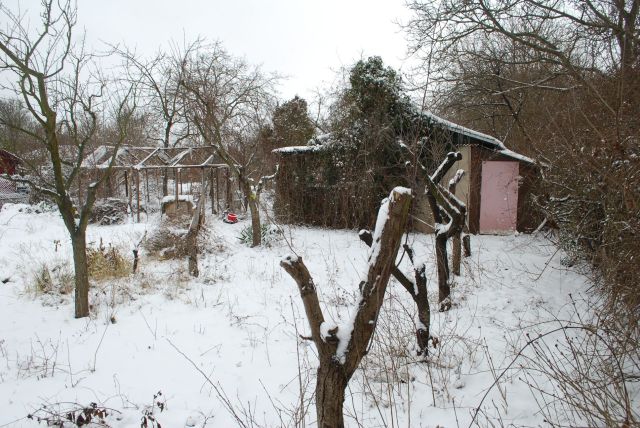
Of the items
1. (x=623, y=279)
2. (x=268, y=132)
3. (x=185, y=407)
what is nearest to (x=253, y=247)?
(x=185, y=407)

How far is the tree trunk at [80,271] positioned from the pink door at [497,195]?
10.2 metres

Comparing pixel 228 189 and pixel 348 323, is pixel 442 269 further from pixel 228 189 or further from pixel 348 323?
pixel 228 189

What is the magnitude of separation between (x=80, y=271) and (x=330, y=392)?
427cm

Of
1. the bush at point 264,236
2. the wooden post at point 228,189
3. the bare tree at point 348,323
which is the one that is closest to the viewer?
the bare tree at point 348,323

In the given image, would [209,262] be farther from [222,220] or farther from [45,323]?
[222,220]

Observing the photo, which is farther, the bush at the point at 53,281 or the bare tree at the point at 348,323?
the bush at the point at 53,281

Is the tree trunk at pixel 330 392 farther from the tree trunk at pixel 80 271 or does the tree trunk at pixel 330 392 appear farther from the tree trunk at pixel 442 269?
the tree trunk at pixel 80 271

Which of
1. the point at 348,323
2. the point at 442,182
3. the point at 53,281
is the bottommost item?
the point at 53,281

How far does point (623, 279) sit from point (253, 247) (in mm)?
7468

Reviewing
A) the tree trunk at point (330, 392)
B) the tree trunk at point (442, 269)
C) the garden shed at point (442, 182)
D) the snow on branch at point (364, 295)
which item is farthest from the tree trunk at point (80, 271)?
the garden shed at point (442, 182)

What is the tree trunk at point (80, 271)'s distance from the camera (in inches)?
179

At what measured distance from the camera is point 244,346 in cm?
420

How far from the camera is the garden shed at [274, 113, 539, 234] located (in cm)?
1074

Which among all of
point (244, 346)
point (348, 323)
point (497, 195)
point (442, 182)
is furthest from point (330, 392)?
point (497, 195)
